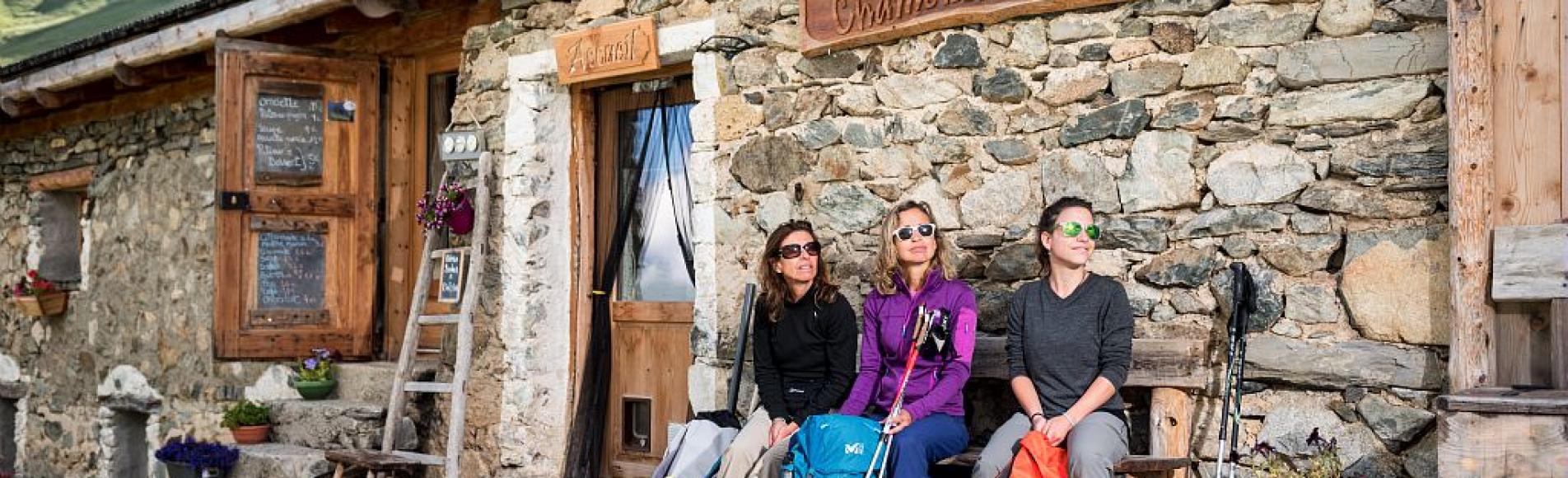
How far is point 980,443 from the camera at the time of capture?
5.77 meters

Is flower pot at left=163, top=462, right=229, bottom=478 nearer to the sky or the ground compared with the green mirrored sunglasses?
nearer to the ground

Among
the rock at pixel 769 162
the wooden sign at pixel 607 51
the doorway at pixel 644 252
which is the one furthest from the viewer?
the doorway at pixel 644 252

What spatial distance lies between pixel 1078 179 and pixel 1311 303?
0.91m

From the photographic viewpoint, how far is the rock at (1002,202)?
5672 millimetres

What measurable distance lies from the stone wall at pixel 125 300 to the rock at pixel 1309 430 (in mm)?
6269

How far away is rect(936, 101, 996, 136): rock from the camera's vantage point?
19.0ft

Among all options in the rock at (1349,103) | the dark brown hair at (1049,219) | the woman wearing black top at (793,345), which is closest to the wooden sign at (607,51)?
the woman wearing black top at (793,345)

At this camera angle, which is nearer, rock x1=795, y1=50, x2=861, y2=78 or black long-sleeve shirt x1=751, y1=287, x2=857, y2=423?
black long-sleeve shirt x1=751, y1=287, x2=857, y2=423

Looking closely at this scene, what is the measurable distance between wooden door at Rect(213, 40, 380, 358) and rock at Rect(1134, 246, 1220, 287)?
16.6 ft

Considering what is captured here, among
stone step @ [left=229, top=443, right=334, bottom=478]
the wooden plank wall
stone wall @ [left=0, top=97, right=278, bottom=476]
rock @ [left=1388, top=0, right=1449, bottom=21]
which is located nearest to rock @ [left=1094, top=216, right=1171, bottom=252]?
rock @ [left=1388, top=0, right=1449, bottom=21]

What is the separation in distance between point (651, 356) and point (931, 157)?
210 centimetres

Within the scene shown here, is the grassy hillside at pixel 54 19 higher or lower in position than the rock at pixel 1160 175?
higher

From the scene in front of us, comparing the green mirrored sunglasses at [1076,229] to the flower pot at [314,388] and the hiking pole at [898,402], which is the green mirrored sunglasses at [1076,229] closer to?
the hiking pole at [898,402]

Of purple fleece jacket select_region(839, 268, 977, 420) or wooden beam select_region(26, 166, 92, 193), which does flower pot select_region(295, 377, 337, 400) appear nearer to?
wooden beam select_region(26, 166, 92, 193)
